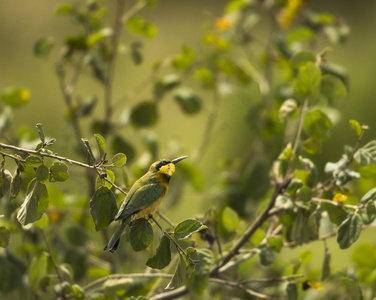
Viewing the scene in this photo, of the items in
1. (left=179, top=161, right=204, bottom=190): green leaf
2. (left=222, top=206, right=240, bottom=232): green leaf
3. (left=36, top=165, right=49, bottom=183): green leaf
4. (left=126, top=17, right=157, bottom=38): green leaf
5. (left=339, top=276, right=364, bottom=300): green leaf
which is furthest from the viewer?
(left=179, top=161, right=204, bottom=190): green leaf

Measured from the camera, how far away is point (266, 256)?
0.50 m

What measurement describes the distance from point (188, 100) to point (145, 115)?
0.06 meters

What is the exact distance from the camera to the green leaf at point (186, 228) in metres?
0.39

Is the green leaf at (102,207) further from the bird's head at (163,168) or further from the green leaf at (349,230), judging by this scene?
the green leaf at (349,230)

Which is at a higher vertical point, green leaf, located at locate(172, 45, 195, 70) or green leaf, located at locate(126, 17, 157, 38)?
green leaf, located at locate(126, 17, 157, 38)

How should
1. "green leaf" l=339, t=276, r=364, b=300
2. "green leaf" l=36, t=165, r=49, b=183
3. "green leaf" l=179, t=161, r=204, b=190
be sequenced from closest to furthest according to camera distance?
"green leaf" l=36, t=165, r=49, b=183 → "green leaf" l=339, t=276, r=364, b=300 → "green leaf" l=179, t=161, r=204, b=190

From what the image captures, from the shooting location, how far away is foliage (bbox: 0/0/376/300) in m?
0.39

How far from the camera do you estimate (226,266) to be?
1.74ft

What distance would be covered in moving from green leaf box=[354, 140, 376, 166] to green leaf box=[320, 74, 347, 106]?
0.24 ft

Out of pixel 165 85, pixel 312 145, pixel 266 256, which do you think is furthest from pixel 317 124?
pixel 165 85

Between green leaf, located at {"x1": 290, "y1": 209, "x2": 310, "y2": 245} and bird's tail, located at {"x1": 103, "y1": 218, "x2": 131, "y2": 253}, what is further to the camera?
green leaf, located at {"x1": 290, "y1": 209, "x2": 310, "y2": 245}

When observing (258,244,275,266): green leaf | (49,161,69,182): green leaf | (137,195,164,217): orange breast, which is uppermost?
(49,161,69,182): green leaf

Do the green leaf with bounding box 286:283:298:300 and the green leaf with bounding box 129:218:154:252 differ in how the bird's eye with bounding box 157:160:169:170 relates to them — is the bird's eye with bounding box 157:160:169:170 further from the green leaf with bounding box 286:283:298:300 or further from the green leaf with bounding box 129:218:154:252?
the green leaf with bounding box 286:283:298:300

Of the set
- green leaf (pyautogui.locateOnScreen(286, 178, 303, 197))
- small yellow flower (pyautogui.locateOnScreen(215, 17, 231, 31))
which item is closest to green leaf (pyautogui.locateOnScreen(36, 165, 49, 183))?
green leaf (pyautogui.locateOnScreen(286, 178, 303, 197))
